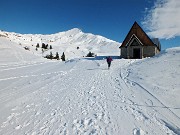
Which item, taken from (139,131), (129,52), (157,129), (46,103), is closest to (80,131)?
(139,131)

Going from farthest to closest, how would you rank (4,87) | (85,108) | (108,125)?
(4,87)
(85,108)
(108,125)

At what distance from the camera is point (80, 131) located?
6.34 m

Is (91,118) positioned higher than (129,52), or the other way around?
(129,52)

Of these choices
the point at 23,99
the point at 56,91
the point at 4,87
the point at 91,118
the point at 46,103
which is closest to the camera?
the point at 91,118

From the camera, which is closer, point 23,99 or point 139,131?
point 139,131

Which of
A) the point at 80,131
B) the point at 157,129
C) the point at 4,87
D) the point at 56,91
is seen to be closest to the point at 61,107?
the point at 80,131

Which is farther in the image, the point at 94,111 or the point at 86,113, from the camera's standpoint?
the point at 94,111

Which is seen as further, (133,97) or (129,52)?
(129,52)

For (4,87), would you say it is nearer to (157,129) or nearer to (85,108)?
(85,108)

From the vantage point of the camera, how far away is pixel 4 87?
44.9 feet

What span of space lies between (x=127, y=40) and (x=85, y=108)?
107 feet

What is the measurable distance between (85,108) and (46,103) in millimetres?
2101

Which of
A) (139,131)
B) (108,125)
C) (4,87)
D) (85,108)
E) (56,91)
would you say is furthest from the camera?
(4,87)

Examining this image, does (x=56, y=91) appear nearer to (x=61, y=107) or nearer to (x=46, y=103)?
(x=46, y=103)
